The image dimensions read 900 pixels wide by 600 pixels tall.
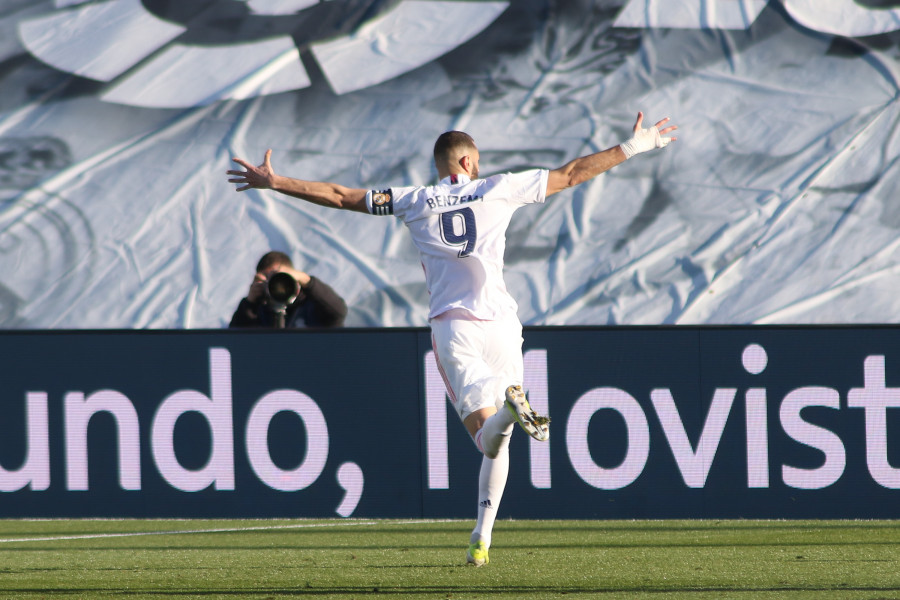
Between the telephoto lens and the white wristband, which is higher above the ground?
the white wristband

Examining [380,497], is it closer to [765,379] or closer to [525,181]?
[765,379]

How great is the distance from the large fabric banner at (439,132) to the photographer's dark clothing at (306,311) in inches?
206

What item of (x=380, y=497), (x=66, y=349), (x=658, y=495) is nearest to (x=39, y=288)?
(x=66, y=349)

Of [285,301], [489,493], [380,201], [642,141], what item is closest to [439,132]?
[285,301]

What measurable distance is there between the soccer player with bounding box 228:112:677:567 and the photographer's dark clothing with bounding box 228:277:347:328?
282cm

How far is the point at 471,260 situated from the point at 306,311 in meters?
3.19

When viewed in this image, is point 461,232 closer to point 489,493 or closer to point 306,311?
point 489,493

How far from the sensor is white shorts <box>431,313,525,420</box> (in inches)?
182

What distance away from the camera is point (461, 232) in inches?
184

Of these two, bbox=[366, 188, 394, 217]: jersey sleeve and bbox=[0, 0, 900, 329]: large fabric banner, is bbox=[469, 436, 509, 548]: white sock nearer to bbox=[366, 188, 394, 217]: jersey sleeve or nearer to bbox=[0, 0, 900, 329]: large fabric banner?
bbox=[366, 188, 394, 217]: jersey sleeve

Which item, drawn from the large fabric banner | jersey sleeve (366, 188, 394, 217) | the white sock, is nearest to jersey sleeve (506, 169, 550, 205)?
jersey sleeve (366, 188, 394, 217)

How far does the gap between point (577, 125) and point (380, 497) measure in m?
7.43

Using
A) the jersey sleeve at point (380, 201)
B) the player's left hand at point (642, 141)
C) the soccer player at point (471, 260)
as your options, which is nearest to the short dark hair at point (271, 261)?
the soccer player at point (471, 260)

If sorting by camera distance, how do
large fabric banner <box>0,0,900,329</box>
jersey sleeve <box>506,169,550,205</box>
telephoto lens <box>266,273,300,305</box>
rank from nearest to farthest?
1. jersey sleeve <box>506,169,550,205</box>
2. telephoto lens <box>266,273,300,305</box>
3. large fabric banner <box>0,0,900,329</box>
